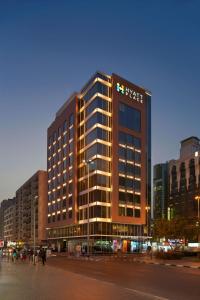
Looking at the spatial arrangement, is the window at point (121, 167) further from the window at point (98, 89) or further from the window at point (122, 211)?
the window at point (98, 89)

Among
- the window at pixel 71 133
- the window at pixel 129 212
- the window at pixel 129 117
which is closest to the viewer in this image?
the window at pixel 129 212

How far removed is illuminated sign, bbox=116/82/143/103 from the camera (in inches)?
4919

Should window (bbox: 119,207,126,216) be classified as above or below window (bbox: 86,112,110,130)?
below

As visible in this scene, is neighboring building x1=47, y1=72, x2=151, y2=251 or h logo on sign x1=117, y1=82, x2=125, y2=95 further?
h logo on sign x1=117, y1=82, x2=125, y2=95

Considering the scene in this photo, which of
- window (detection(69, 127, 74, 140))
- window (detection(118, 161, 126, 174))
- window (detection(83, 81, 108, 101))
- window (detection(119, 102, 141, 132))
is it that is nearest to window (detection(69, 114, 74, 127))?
window (detection(69, 127, 74, 140))

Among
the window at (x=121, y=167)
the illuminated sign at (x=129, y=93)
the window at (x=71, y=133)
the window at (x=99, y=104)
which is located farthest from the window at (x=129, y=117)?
the window at (x=71, y=133)

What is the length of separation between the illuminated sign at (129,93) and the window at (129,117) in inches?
118

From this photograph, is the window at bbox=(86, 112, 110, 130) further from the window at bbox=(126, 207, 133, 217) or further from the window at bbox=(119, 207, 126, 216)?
the window at bbox=(126, 207, 133, 217)

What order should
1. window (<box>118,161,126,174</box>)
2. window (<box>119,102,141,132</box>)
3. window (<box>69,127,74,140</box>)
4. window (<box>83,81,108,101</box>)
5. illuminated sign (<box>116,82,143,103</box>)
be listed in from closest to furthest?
window (<box>83,81,108,101</box>) < window (<box>118,161,126,174</box>) < illuminated sign (<box>116,82,143,103</box>) < window (<box>119,102,141,132</box>) < window (<box>69,127,74,140</box>)

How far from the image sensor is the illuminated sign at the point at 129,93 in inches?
4919

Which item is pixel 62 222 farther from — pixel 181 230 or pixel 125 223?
pixel 181 230

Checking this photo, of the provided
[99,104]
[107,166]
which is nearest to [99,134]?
[99,104]

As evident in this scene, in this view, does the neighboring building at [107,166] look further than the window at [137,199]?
No

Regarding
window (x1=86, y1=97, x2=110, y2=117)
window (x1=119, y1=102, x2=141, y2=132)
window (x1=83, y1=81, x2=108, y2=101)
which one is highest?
window (x1=83, y1=81, x2=108, y2=101)
